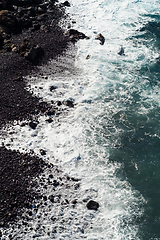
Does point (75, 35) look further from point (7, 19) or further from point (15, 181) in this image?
point (15, 181)

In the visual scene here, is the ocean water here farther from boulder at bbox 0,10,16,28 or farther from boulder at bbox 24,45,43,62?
boulder at bbox 0,10,16,28

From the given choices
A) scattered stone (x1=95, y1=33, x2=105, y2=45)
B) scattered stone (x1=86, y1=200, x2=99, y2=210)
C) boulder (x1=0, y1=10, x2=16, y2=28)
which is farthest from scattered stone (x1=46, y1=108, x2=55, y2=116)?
boulder (x1=0, y1=10, x2=16, y2=28)

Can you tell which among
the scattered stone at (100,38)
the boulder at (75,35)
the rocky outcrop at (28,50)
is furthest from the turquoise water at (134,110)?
the rocky outcrop at (28,50)

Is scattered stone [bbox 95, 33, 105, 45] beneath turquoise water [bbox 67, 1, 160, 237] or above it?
above

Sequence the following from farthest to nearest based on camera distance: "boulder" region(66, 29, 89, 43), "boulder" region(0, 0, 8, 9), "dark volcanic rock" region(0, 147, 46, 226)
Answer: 1. "boulder" region(0, 0, 8, 9)
2. "boulder" region(66, 29, 89, 43)
3. "dark volcanic rock" region(0, 147, 46, 226)

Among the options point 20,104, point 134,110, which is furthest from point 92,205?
point 20,104

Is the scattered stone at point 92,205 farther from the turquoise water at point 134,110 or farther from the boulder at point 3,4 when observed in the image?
the boulder at point 3,4
